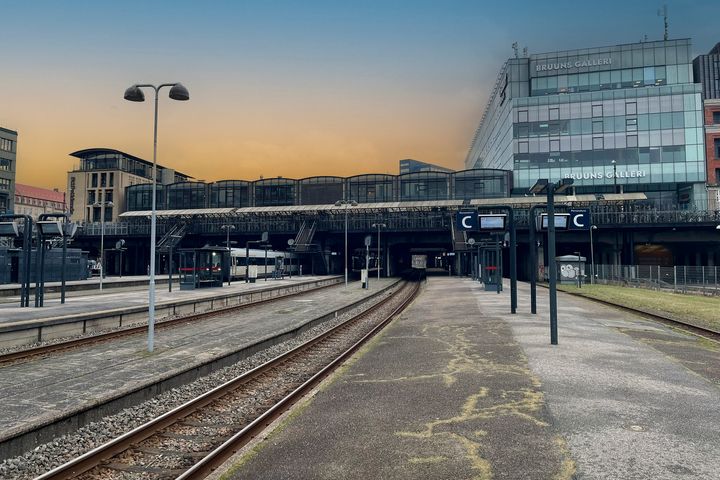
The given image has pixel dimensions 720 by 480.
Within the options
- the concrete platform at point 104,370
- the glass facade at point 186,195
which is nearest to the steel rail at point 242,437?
the concrete platform at point 104,370

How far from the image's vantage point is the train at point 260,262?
5350cm

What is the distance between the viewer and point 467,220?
21359 millimetres

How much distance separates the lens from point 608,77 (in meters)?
79.1

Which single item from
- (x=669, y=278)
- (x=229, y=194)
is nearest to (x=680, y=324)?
(x=669, y=278)

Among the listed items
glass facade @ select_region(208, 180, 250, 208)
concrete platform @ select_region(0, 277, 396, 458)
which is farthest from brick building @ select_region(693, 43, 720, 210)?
concrete platform @ select_region(0, 277, 396, 458)

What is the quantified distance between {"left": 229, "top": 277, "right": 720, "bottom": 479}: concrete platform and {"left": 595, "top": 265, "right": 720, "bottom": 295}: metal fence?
28563 mm

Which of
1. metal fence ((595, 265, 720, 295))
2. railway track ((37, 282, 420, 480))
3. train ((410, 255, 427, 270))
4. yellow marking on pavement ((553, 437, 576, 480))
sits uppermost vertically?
train ((410, 255, 427, 270))

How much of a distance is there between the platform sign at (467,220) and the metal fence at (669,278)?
26.5m

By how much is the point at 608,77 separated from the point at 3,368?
89.9m

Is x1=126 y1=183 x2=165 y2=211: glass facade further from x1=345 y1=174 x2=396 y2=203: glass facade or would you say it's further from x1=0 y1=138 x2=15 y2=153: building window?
x1=345 y1=174 x2=396 y2=203: glass facade

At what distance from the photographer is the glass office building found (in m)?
72.2

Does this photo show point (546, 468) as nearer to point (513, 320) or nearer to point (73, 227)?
point (513, 320)

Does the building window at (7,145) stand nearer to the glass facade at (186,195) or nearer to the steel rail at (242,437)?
the glass facade at (186,195)

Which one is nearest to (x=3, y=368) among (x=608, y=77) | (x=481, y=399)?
(x=481, y=399)
